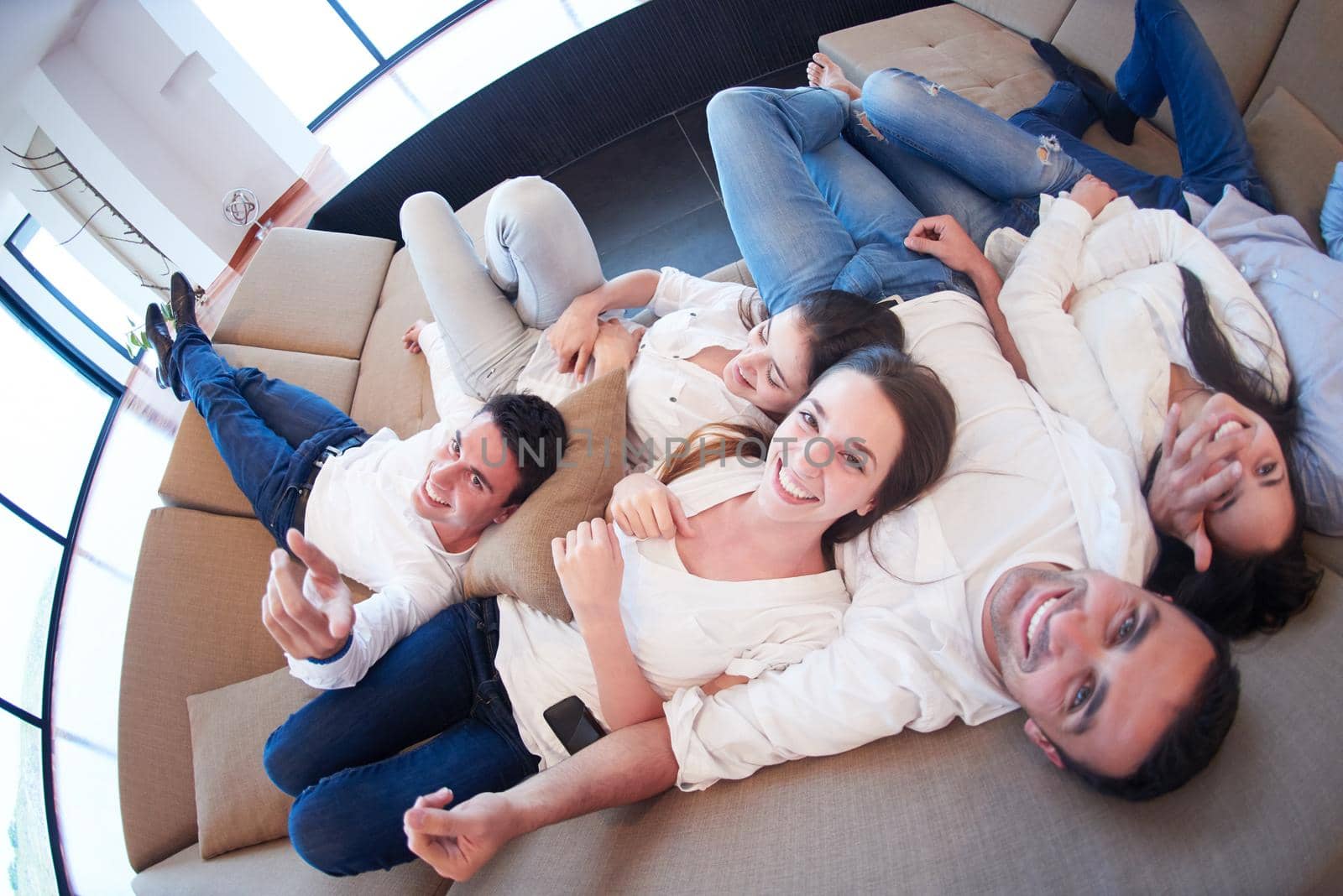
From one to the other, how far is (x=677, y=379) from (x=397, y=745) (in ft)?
3.43

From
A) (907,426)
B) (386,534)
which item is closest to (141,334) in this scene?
(386,534)

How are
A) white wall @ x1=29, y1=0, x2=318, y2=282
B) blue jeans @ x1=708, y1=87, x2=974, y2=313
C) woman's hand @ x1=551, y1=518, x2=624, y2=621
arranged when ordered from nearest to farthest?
woman's hand @ x1=551, y1=518, x2=624, y2=621
blue jeans @ x1=708, y1=87, x2=974, y2=313
white wall @ x1=29, y1=0, x2=318, y2=282

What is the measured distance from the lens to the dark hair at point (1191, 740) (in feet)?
2.93

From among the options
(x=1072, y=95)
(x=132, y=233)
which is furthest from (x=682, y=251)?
(x=132, y=233)

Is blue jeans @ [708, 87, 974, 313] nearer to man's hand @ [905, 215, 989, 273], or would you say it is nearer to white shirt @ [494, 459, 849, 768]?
man's hand @ [905, 215, 989, 273]

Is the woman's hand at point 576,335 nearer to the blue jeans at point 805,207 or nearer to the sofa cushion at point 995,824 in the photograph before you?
the blue jeans at point 805,207

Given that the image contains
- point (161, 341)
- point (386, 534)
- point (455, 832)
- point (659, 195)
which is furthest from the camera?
point (659, 195)

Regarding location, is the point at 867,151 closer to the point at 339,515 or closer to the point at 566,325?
the point at 566,325

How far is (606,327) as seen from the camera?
1867mm

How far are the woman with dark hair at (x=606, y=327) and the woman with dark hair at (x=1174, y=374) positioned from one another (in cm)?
37

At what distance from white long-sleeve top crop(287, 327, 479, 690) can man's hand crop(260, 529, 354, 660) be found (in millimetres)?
168

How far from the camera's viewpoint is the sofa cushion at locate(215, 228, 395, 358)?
7.66ft

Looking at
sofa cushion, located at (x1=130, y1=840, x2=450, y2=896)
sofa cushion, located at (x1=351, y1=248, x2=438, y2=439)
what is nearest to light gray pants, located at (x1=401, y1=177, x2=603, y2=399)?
sofa cushion, located at (x1=351, y1=248, x2=438, y2=439)

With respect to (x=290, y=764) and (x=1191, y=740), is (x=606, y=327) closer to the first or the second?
(x=290, y=764)
